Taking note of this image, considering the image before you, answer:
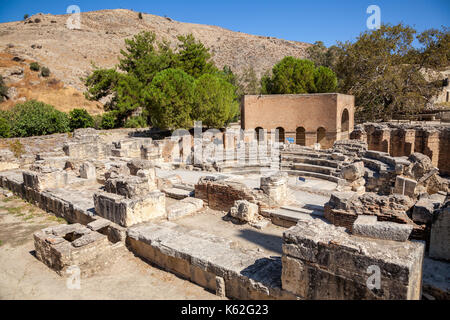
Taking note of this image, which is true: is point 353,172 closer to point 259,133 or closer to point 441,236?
point 441,236

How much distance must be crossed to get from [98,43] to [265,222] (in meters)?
67.9

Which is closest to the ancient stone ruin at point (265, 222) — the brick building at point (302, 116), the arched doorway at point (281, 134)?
the brick building at point (302, 116)

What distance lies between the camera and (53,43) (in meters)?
59.1

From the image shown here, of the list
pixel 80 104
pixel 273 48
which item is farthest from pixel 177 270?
pixel 273 48

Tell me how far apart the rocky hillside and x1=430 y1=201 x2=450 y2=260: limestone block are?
4250 centimetres

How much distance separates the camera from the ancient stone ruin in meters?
3.73

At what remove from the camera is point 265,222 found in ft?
27.4

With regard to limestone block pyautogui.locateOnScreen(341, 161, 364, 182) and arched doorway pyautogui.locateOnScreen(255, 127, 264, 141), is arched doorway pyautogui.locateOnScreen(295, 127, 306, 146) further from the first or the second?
limestone block pyautogui.locateOnScreen(341, 161, 364, 182)

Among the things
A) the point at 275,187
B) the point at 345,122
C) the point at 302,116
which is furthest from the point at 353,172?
the point at 345,122

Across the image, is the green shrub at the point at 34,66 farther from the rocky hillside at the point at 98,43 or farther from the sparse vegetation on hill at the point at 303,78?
the sparse vegetation on hill at the point at 303,78

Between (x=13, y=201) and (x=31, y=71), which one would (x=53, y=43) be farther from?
(x=13, y=201)

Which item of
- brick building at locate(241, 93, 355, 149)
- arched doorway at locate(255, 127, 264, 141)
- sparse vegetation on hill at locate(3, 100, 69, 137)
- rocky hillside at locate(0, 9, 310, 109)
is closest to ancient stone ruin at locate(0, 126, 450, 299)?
brick building at locate(241, 93, 355, 149)

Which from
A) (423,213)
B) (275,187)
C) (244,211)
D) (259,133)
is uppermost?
(259,133)

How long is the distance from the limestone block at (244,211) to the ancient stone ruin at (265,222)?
0.03 metres
